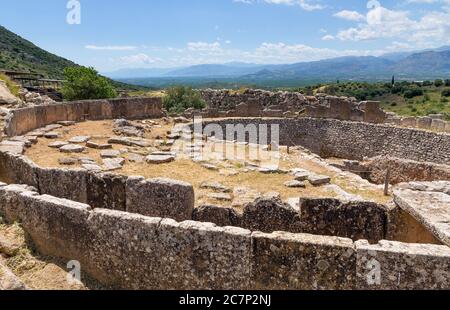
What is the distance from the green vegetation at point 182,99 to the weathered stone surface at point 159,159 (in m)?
19.0

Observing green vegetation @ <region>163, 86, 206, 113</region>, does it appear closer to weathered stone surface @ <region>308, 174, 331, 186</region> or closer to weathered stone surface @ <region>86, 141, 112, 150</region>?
weathered stone surface @ <region>86, 141, 112, 150</region>

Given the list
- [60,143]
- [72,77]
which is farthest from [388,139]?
[72,77]

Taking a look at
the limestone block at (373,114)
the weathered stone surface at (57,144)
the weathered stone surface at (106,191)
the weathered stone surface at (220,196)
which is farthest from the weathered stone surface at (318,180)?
the limestone block at (373,114)

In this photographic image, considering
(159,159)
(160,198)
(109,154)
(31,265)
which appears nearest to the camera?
(31,265)

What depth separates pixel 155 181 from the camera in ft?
23.9

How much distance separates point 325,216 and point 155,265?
2.69 meters

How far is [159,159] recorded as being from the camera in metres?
12.8

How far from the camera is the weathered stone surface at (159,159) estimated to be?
41.5ft

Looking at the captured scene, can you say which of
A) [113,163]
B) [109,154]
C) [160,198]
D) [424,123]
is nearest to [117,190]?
[160,198]

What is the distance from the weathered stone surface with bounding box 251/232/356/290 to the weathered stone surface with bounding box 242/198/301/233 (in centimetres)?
158

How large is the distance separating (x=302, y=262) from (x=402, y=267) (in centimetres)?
106

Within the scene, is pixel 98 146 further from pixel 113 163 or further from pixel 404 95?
pixel 404 95

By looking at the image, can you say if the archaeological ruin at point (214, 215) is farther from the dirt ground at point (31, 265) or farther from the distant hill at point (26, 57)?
the distant hill at point (26, 57)
